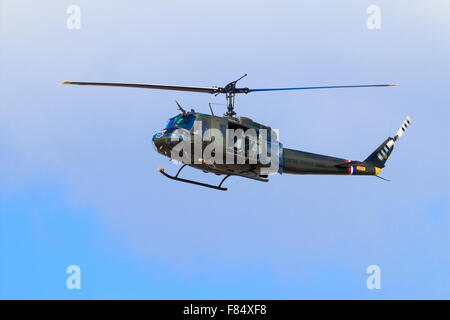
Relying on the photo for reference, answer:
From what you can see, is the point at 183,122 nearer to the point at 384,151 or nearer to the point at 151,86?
the point at 151,86

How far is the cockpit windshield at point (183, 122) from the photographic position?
→ 17.7 meters

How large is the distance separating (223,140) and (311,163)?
365cm

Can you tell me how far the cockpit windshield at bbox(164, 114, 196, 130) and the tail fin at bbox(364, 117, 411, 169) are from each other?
7.70 meters

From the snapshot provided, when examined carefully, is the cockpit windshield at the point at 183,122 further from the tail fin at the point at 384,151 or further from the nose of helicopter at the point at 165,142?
the tail fin at the point at 384,151

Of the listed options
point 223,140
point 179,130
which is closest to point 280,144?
point 223,140

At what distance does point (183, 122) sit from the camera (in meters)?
17.8

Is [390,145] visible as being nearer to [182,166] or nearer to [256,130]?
[256,130]

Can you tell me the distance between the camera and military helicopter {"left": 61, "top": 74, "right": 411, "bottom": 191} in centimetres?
1758

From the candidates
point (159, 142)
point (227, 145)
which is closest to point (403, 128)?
point (227, 145)

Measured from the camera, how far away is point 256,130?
18.8 meters

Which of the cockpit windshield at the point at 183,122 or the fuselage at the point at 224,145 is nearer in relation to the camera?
the fuselage at the point at 224,145

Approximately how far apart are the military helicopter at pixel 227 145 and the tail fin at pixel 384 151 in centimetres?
319

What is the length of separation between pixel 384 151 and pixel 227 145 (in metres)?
7.62

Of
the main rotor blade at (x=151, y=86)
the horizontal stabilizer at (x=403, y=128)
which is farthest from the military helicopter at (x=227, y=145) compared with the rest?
the horizontal stabilizer at (x=403, y=128)
